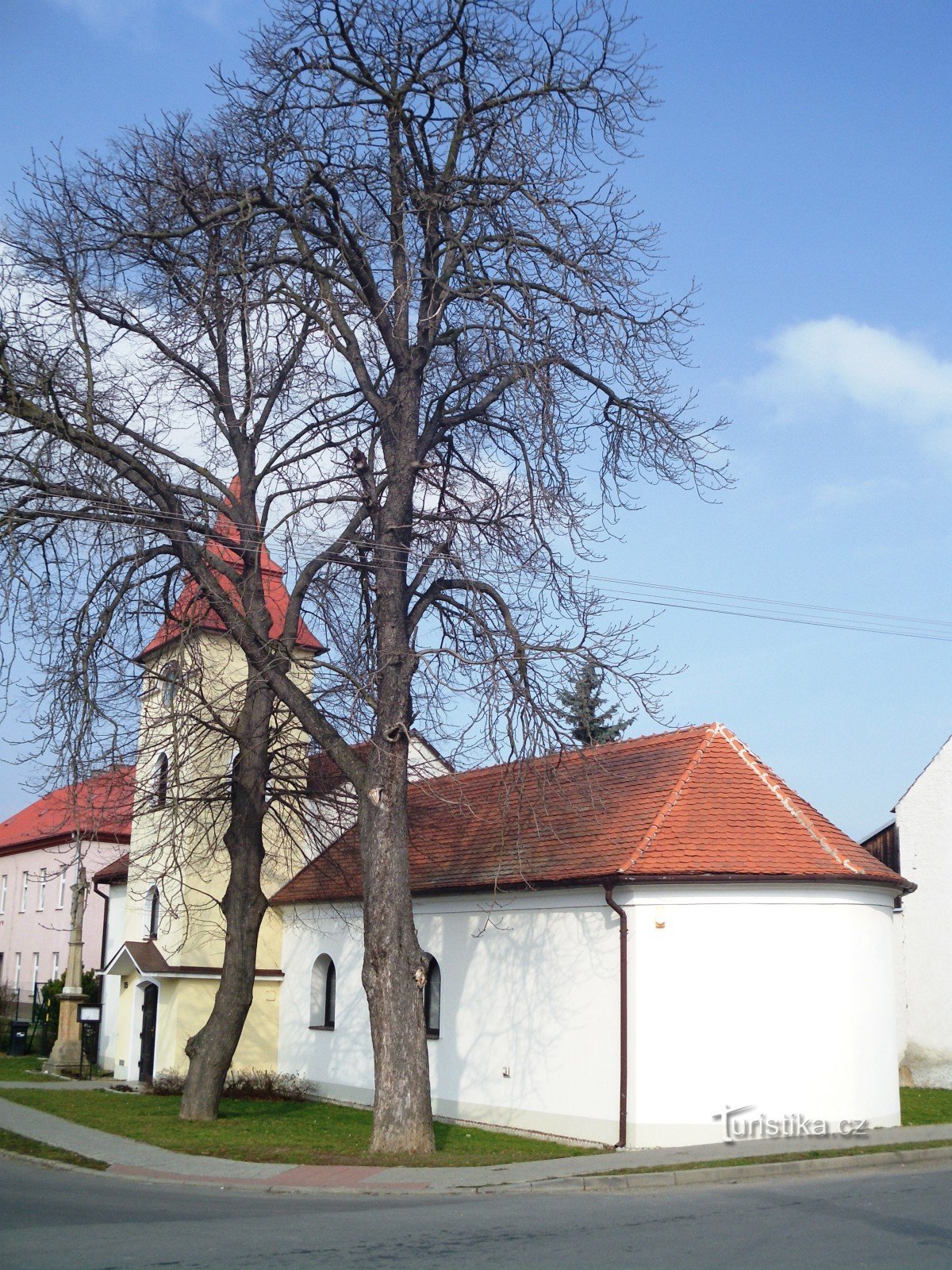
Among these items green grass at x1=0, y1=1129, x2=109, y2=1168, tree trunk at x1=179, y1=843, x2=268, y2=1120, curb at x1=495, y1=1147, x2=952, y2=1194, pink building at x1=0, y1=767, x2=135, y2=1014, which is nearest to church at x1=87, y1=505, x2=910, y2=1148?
tree trunk at x1=179, y1=843, x2=268, y2=1120

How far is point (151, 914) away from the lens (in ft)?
89.8

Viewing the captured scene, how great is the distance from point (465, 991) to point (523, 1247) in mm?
10298

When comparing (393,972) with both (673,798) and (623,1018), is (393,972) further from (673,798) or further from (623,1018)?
(673,798)

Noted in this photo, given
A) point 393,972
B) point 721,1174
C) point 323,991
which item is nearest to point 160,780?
point 323,991

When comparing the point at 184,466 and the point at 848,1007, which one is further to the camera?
the point at 184,466

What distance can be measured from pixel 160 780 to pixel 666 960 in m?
11.5

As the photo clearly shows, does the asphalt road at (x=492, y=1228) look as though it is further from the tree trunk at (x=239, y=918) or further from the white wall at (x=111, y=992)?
the white wall at (x=111, y=992)

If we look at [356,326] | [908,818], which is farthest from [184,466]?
[908,818]

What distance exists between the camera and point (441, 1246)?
9.46 m

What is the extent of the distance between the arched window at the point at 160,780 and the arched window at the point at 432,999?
5.36 meters

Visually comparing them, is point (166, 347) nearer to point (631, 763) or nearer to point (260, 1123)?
point (631, 763)

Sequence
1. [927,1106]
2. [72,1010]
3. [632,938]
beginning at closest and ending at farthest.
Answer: [632,938]
[927,1106]
[72,1010]

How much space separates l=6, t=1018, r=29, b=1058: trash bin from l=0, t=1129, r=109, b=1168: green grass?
63.4ft

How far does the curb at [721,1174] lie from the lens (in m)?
13.0
